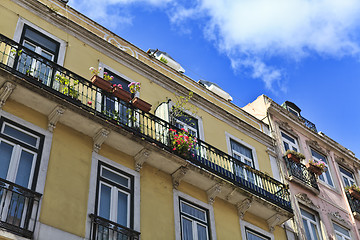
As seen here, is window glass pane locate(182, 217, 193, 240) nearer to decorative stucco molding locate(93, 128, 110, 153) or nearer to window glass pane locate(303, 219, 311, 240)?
decorative stucco molding locate(93, 128, 110, 153)

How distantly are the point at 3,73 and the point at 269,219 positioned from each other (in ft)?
28.2

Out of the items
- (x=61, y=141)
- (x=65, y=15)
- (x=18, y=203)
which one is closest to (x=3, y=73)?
(x=61, y=141)

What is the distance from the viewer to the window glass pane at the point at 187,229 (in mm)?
12712

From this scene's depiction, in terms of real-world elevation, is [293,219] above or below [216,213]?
above

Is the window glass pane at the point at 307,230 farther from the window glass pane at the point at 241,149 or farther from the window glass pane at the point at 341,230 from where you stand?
the window glass pane at the point at 241,149

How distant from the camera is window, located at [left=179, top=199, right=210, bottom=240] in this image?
507 inches

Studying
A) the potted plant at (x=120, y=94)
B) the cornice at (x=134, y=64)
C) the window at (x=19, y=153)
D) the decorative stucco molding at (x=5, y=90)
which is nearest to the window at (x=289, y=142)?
the cornice at (x=134, y=64)

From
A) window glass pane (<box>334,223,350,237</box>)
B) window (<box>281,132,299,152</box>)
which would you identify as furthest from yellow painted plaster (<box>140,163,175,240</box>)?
window glass pane (<box>334,223,350,237</box>)

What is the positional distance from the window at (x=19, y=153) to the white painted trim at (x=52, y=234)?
36.5 inches

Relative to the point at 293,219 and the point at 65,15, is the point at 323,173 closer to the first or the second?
the point at 293,219

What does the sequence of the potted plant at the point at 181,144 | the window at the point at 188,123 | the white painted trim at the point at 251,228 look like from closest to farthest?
the potted plant at the point at 181,144, the white painted trim at the point at 251,228, the window at the point at 188,123

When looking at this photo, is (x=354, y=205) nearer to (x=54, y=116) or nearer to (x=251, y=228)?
(x=251, y=228)

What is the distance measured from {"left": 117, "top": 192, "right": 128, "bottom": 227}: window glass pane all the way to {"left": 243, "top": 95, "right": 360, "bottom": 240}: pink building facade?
20.3ft

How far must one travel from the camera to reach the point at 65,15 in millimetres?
15242
